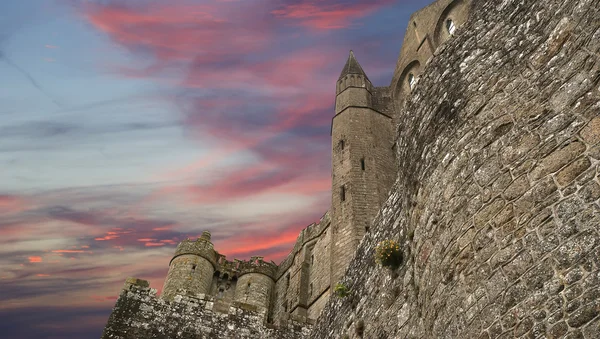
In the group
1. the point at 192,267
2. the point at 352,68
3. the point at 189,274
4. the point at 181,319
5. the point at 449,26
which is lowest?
the point at 181,319

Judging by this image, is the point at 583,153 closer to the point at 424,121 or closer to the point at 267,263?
the point at 424,121

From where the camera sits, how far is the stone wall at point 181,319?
9.93 m

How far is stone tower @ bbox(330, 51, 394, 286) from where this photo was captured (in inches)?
795

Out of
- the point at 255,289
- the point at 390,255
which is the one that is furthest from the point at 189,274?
the point at 390,255

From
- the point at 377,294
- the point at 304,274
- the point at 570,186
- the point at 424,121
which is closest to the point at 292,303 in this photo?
the point at 304,274

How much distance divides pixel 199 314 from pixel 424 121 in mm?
7515

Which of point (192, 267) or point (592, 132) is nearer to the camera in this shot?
point (592, 132)

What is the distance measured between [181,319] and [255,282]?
1973 centimetres

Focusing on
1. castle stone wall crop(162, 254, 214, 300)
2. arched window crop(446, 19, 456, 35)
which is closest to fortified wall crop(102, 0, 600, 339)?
arched window crop(446, 19, 456, 35)

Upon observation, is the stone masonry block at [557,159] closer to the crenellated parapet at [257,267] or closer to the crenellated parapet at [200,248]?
the crenellated parapet at [200,248]

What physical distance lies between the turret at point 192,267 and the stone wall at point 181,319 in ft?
55.3

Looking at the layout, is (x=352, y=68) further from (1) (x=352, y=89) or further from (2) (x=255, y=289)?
(2) (x=255, y=289)

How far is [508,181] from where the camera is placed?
361 cm

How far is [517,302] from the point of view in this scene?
3.20 m
